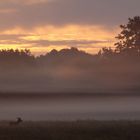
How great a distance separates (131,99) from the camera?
215 ft

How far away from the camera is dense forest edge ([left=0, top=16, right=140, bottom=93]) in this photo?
76250 mm

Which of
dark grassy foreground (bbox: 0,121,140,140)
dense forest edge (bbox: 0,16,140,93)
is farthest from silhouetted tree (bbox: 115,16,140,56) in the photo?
dark grassy foreground (bbox: 0,121,140,140)

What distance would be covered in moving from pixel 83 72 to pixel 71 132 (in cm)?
6256

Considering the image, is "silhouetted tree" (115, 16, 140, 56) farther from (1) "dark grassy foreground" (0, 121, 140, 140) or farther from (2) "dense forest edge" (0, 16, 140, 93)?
(1) "dark grassy foreground" (0, 121, 140, 140)

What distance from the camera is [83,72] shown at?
88.9 meters

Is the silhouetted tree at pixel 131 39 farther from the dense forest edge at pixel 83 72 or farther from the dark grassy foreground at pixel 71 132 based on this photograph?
the dark grassy foreground at pixel 71 132

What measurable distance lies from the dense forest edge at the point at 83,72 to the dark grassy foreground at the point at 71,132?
41.1m

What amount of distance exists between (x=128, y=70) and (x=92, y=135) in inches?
2012

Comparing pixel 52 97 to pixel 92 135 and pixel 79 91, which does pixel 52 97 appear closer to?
pixel 79 91

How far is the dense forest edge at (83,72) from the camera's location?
7625 centimetres

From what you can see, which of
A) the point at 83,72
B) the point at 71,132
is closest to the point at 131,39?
the point at 83,72

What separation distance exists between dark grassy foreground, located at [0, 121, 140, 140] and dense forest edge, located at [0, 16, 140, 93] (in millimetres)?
41081

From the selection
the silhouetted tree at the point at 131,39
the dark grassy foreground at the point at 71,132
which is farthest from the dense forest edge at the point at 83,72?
the dark grassy foreground at the point at 71,132

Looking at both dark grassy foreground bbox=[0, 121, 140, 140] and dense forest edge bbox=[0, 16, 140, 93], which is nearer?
dark grassy foreground bbox=[0, 121, 140, 140]
